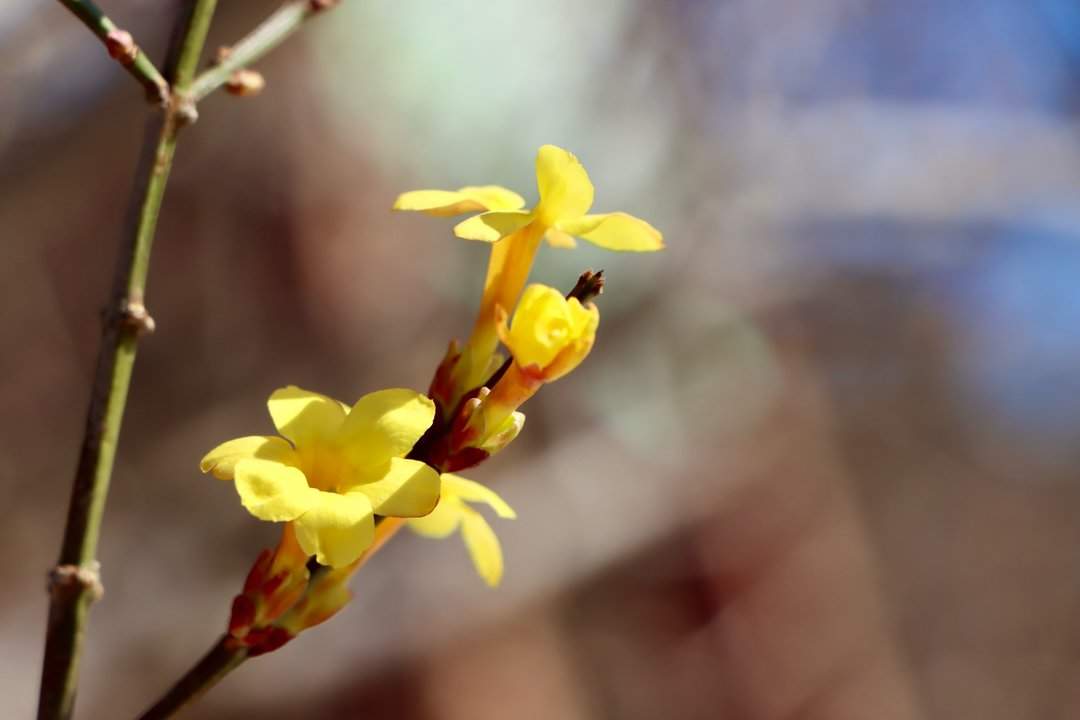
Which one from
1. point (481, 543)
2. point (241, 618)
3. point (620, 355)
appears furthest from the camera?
point (620, 355)

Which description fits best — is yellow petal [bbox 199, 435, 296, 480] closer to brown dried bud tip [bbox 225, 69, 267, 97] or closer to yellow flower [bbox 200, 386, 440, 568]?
yellow flower [bbox 200, 386, 440, 568]

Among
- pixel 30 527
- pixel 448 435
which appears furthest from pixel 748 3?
pixel 448 435

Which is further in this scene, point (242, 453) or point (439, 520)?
point (439, 520)

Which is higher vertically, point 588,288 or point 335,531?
point 588,288

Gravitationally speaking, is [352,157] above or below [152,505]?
above

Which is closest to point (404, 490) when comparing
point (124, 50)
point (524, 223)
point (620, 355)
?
point (524, 223)

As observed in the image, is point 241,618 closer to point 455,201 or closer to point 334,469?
Result: point 334,469

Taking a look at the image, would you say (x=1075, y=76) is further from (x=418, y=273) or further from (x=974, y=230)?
(x=418, y=273)

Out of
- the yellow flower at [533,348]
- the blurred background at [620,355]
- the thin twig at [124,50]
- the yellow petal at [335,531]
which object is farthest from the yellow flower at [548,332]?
the blurred background at [620,355]
